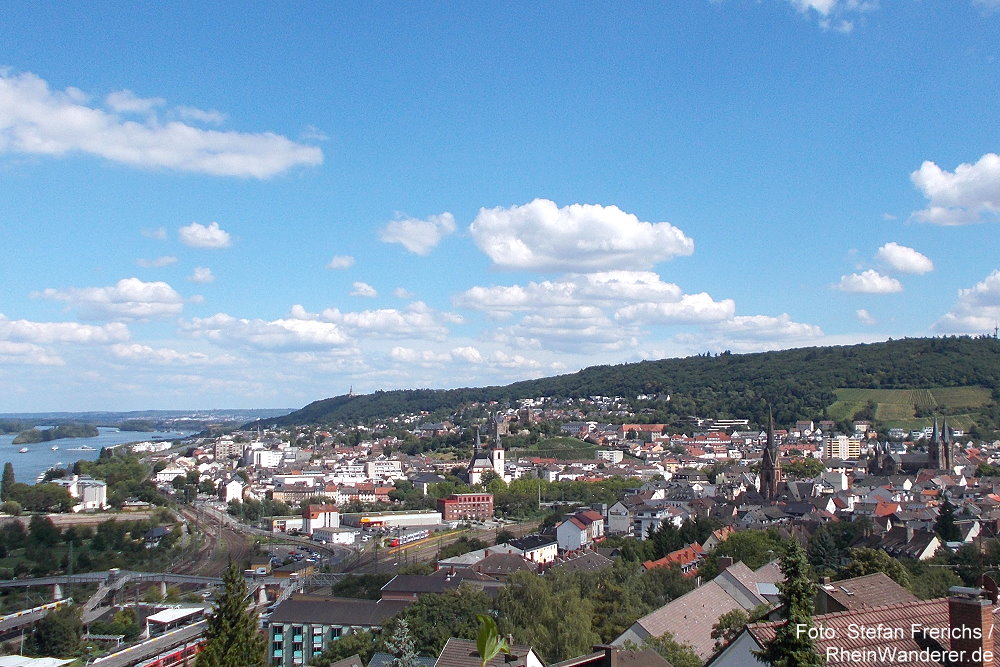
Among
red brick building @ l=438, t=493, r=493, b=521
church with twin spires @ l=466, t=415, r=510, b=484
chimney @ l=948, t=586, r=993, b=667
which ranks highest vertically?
chimney @ l=948, t=586, r=993, b=667

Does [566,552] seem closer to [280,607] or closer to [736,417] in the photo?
[280,607]

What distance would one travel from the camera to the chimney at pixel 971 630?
6.89 metres

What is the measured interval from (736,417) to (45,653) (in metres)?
103

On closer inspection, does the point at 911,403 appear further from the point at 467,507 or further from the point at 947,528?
the point at 947,528

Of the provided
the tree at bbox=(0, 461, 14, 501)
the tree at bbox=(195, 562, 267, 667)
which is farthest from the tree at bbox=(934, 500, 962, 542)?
the tree at bbox=(0, 461, 14, 501)

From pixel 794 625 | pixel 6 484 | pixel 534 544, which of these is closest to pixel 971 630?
pixel 794 625

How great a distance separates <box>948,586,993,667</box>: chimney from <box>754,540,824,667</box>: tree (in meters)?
1.05

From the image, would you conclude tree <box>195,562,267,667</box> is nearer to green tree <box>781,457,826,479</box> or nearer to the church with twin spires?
green tree <box>781,457,826,479</box>

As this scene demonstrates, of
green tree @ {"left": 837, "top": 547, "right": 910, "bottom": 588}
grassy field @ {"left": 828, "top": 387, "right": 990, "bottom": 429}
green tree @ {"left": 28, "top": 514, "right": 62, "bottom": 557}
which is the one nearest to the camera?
green tree @ {"left": 837, "top": 547, "right": 910, "bottom": 588}

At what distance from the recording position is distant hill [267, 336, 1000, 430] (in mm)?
110812

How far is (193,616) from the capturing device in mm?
33406

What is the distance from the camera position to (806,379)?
127812 mm

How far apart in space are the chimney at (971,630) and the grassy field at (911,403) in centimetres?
9670

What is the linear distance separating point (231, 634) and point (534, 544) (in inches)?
1294
